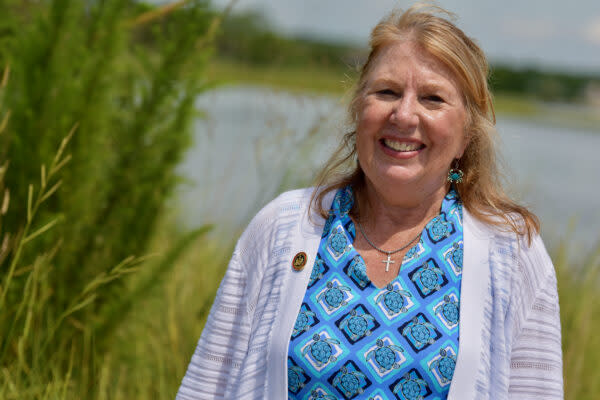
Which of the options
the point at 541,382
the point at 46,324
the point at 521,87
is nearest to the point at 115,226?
the point at 46,324

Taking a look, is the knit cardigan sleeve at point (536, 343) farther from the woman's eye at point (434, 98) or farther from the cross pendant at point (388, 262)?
the woman's eye at point (434, 98)

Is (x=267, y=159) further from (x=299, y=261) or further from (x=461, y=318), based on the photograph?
(x=461, y=318)

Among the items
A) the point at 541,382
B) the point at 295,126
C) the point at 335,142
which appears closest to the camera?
the point at 541,382

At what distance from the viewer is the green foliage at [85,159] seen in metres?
2.62

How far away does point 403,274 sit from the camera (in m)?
1.88

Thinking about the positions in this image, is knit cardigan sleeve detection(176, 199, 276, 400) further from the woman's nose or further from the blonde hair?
the woman's nose

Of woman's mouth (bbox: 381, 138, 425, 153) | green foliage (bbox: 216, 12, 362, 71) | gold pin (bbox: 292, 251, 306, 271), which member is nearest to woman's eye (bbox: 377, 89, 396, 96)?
woman's mouth (bbox: 381, 138, 425, 153)

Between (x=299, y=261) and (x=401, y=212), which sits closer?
(x=299, y=261)

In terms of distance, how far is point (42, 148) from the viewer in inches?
103

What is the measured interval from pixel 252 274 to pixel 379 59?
730 mm

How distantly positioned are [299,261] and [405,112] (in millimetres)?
509

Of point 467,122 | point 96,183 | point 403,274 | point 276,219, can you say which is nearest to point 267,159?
point 96,183

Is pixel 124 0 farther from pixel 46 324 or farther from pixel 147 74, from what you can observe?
pixel 46 324

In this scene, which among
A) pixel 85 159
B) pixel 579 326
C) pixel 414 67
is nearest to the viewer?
pixel 414 67
